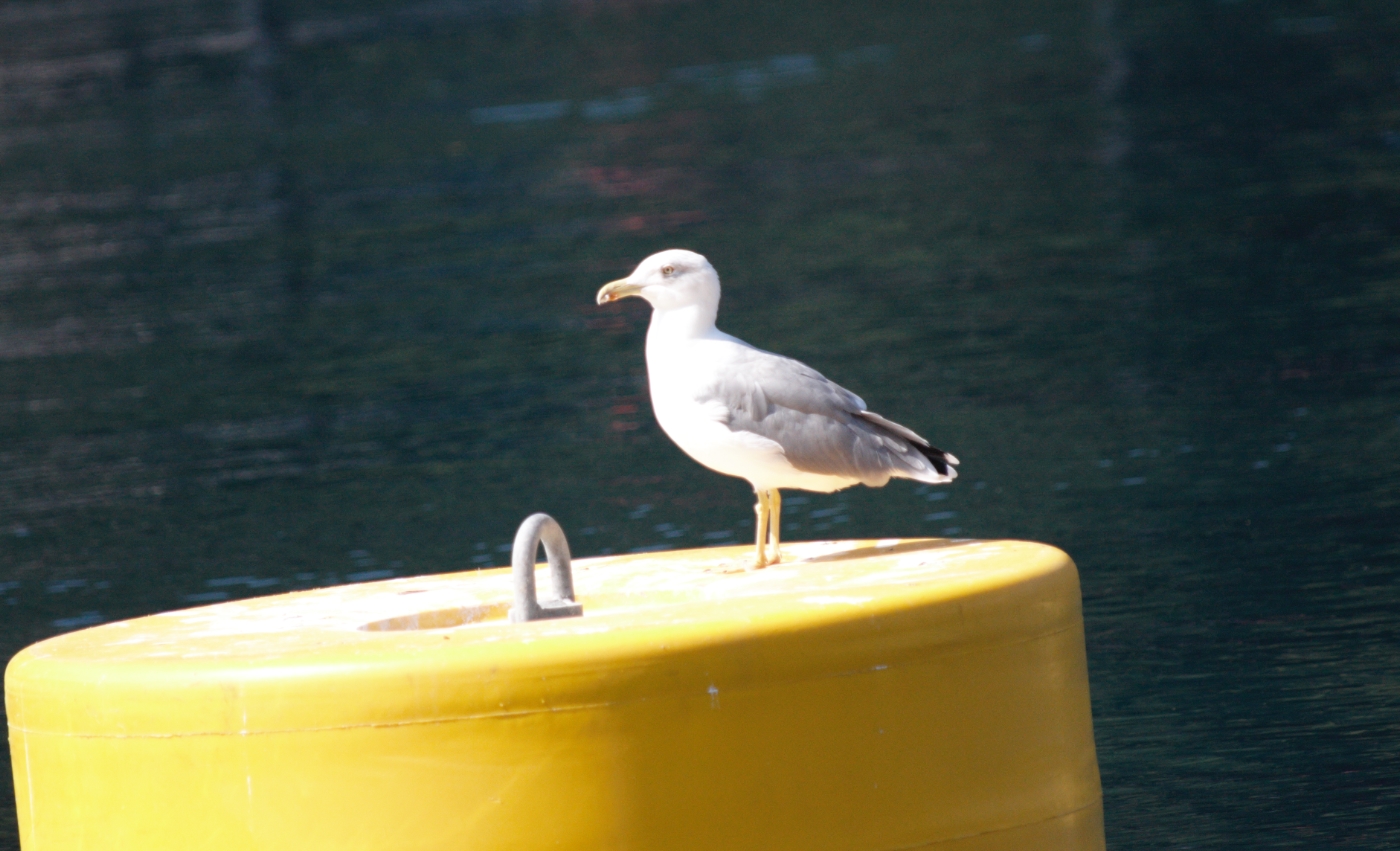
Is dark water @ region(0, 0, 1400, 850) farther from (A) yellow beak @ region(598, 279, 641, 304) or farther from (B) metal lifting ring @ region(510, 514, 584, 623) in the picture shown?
(A) yellow beak @ region(598, 279, 641, 304)

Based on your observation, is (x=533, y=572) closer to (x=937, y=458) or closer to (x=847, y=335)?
(x=937, y=458)

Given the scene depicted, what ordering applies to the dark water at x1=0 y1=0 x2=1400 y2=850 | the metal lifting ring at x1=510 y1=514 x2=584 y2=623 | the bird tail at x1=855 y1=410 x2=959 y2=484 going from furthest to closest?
the dark water at x1=0 y1=0 x2=1400 y2=850, the bird tail at x1=855 y1=410 x2=959 y2=484, the metal lifting ring at x1=510 y1=514 x2=584 y2=623

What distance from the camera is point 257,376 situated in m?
14.8

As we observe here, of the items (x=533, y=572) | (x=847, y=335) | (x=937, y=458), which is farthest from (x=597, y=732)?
(x=847, y=335)

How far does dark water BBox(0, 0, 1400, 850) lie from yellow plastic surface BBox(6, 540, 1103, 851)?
153 cm

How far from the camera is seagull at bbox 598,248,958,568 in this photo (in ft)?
17.6

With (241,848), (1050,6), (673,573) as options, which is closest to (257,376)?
(673,573)

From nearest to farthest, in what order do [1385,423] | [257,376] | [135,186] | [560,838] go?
1. [560,838]
2. [1385,423]
3. [257,376]
4. [135,186]

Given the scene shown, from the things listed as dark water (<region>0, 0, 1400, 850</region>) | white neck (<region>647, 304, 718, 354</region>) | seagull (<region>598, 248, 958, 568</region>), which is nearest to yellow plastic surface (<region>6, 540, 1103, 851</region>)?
seagull (<region>598, 248, 958, 568</region>)

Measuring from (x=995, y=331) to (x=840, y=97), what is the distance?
1423 centimetres

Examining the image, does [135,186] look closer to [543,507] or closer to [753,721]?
[543,507]

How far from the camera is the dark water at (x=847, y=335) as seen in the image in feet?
26.1

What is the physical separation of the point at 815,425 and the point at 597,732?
4.49ft

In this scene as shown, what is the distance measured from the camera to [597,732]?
4316 millimetres
